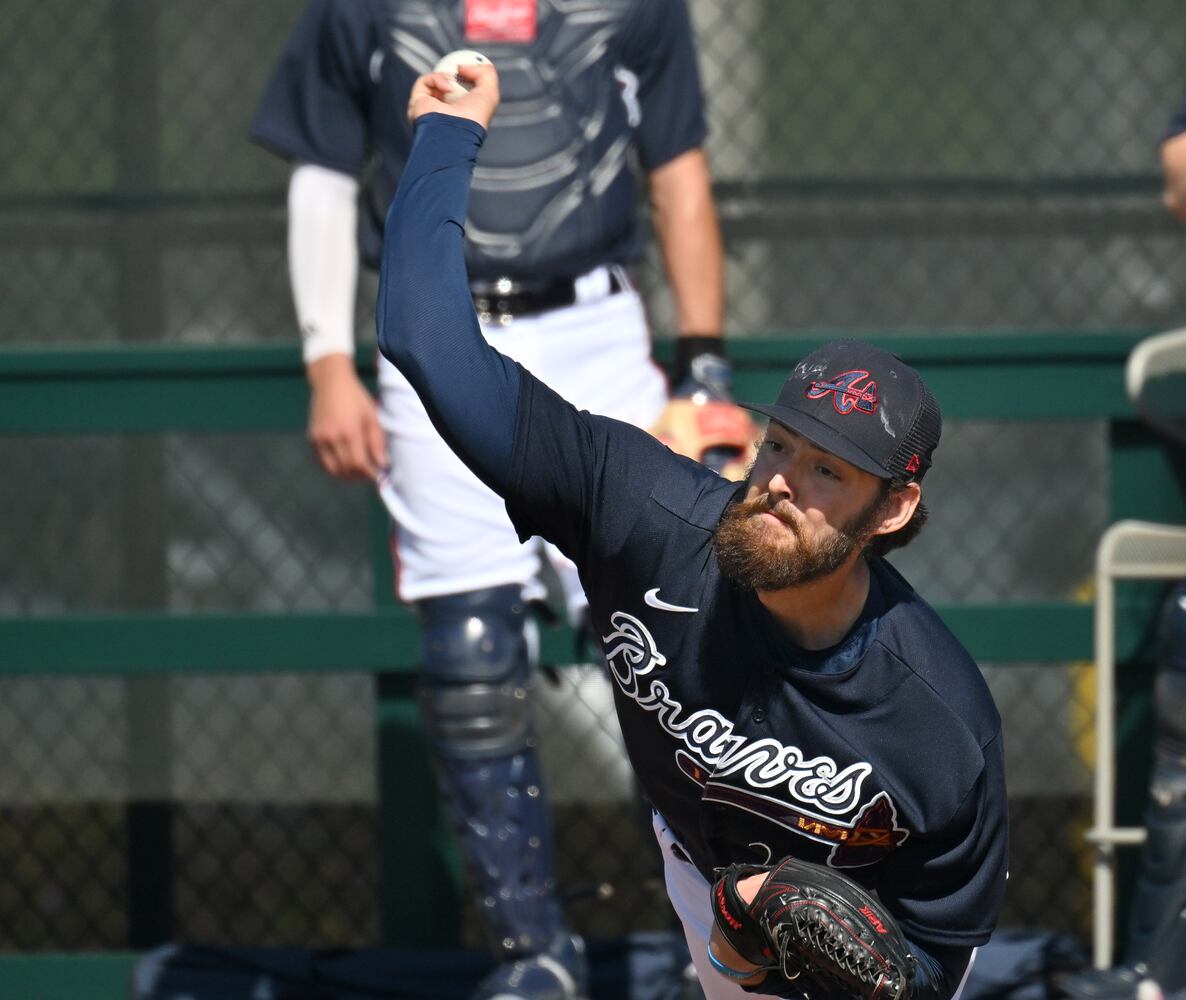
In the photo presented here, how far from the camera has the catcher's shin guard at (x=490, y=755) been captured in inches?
129

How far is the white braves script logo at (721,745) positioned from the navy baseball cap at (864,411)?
16.3 inches

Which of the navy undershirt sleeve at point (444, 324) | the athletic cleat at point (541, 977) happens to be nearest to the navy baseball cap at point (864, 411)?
the navy undershirt sleeve at point (444, 324)

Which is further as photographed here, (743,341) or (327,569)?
(327,569)

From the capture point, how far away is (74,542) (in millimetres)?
4961

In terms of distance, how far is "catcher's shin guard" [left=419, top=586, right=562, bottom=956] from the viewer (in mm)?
3273

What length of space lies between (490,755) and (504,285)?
2.91 ft

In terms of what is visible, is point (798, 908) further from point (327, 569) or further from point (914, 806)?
point (327, 569)

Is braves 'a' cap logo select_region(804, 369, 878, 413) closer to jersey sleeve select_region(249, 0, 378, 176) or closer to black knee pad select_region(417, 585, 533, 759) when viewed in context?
black knee pad select_region(417, 585, 533, 759)

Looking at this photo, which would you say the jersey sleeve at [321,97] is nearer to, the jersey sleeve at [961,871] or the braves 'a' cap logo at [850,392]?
the braves 'a' cap logo at [850,392]

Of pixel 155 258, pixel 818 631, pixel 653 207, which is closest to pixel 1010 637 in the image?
pixel 653 207

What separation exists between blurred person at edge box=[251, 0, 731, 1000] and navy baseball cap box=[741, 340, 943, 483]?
961 mm

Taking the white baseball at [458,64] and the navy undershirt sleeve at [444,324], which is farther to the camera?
the white baseball at [458,64]

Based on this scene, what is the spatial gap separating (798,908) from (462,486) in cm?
121

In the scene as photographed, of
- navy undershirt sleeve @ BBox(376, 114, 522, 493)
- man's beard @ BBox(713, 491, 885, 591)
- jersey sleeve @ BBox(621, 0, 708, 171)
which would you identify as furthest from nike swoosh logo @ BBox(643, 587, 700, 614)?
jersey sleeve @ BBox(621, 0, 708, 171)
